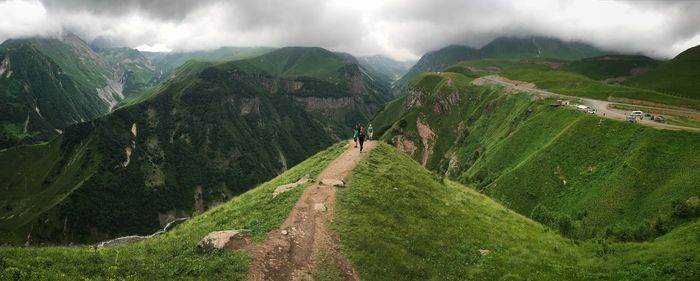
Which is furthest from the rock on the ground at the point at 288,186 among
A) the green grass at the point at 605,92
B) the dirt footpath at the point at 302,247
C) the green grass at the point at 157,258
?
the green grass at the point at 605,92

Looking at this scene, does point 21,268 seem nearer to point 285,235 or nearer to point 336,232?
point 285,235

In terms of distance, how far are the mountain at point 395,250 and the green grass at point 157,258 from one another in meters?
0.06

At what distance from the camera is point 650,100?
141m

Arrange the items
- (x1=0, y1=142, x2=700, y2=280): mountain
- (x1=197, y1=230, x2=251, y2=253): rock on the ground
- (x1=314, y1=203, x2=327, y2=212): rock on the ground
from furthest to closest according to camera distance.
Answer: (x1=314, y1=203, x2=327, y2=212): rock on the ground, (x1=197, y1=230, x2=251, y2=253): rock on the ground, (x1=0, y1=142, x2=700, y2=280): mountain

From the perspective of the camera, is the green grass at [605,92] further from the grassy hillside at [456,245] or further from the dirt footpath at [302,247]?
the dirt footpath at [302,247]

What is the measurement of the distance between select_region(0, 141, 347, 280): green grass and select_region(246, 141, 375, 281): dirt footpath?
815mm

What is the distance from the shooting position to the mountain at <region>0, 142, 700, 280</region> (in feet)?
82.8

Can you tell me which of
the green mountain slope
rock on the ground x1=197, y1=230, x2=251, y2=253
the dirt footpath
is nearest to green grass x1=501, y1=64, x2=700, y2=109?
the green mountain slope

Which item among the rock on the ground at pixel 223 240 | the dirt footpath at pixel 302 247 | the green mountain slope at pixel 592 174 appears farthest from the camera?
the green mountain slope at pixel 592 174

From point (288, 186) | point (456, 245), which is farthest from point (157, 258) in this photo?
point (456, 245)

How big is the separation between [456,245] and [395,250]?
637 centimetres

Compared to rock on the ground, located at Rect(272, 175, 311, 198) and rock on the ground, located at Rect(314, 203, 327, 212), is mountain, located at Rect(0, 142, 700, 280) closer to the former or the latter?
rock on the ground, located at Rect(272, 175, 311, 198)

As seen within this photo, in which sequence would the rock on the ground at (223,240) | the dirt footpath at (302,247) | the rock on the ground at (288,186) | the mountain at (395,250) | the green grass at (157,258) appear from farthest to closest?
the rock on the ground at (288,186), the rock on the ground at (223,240), the dirt footpath at (302,247), the mountain at (395,250), the green grass at (157,258)

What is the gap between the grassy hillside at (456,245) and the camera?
30.0 metres
